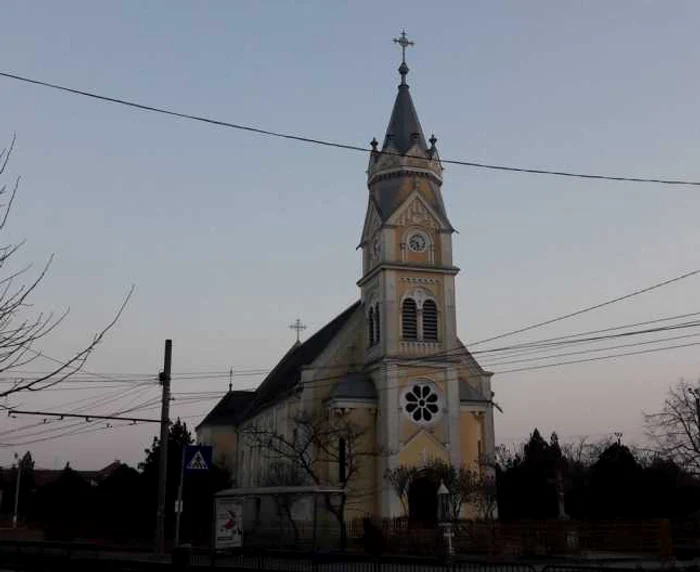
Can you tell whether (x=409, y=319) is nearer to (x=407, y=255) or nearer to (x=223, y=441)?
(x=407, y=255)

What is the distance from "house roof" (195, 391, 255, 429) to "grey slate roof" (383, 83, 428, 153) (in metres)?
33.1

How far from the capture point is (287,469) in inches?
2009

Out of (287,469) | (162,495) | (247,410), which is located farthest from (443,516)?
(247,410)

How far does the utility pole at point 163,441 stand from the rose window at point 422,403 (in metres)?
19.5

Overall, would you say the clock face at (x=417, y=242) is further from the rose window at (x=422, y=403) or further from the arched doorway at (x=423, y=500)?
the arched doorway at (x=423, y=500)

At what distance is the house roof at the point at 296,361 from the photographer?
56.5 metres

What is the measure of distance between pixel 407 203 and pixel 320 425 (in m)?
14.2

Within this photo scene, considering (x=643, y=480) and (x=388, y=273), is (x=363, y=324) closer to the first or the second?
(x=388, y=273)

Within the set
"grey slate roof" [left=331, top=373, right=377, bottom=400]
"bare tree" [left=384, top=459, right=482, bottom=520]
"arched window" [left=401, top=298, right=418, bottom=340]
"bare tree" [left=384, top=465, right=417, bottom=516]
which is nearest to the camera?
"bare tree" [left=384, top=459, right=482, bottom=520]

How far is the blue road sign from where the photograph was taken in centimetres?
2356

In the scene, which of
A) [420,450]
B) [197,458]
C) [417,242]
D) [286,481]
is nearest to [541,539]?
[420,450]

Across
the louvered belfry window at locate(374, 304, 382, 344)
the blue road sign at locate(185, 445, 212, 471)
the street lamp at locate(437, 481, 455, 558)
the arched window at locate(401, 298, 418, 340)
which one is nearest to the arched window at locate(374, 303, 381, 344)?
the louvered belfry window at locate(374, 304, 382, 344)

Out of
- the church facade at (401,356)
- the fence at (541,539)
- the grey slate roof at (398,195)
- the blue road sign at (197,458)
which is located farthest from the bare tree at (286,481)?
the grey slate roof at (398,195)

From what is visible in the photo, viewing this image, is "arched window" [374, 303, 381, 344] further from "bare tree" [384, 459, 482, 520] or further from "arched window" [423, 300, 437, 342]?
"bare tree" [384, 459, 482, 520]
